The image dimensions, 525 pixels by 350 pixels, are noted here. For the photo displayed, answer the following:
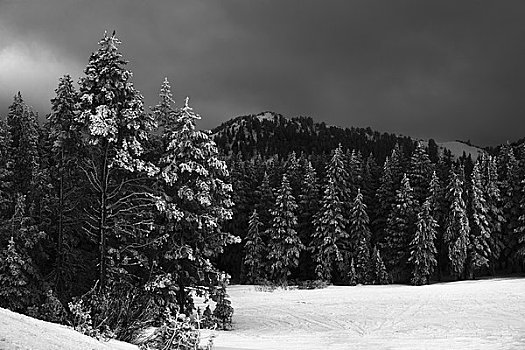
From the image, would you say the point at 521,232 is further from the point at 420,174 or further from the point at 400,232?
the point at 420,174

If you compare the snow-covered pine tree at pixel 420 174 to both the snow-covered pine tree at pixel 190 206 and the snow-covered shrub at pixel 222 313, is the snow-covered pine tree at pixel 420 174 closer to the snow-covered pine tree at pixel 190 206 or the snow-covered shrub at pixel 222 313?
the snow-covered shrub at pixel 222 313

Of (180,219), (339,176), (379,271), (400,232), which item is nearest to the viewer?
(180,219)

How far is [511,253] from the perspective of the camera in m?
50.1

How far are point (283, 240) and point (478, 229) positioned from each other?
18823 mm

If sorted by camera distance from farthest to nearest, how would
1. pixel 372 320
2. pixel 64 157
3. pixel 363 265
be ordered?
pixel 363 265 → pixel 372 320 → pixel 64 157

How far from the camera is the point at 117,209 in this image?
72.3 feet

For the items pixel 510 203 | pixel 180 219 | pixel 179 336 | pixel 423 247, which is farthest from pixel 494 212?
pixel 179 336

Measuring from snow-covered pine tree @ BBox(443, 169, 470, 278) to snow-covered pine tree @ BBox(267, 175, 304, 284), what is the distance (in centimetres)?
1412

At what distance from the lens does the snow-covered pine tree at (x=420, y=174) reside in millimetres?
52659

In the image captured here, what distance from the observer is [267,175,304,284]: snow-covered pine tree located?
48688 millimetres

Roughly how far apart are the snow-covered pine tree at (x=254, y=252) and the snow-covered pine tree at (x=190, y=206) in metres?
27.2

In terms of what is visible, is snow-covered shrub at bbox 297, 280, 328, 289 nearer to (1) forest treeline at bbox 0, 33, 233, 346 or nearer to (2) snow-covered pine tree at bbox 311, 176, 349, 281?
(2) snow-covered pine tree at bbox 311, 176, 349, 281

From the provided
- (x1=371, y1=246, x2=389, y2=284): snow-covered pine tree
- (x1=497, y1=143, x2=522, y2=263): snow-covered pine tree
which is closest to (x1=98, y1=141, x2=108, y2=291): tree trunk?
(x1=371, y1=246, x2=389, y2=284): snow-covered pine tree

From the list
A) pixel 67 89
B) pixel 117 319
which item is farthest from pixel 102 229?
pixel 117 319
